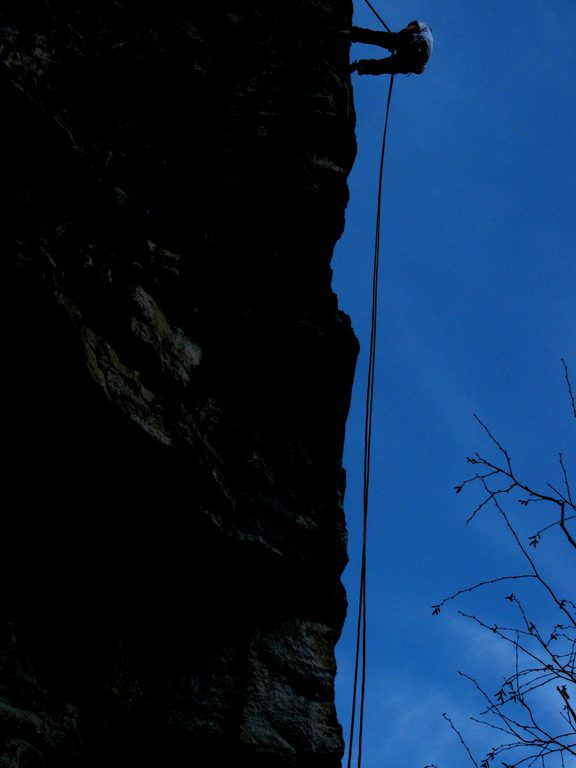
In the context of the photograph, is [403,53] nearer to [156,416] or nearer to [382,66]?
[382,66]

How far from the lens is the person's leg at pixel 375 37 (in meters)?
7.51

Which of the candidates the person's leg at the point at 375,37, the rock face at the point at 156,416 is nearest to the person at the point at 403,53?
the person's leg at the point at 375,37

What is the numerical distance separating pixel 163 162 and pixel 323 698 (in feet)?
11.5

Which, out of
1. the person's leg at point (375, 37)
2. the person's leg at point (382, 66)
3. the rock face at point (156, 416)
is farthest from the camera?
the person's leg at point (382, 66)

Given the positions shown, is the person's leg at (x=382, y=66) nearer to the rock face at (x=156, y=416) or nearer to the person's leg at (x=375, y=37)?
the person's leg at (x=375, y=37)

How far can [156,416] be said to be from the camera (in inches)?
155

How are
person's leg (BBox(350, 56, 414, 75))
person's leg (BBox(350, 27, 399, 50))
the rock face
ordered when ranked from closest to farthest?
the rock face, person's leg (BBox(350, 27, 399, 50)), person's leg (BBox(350, 56, 414, 75))

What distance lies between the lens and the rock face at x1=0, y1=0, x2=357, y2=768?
3523 millimetres

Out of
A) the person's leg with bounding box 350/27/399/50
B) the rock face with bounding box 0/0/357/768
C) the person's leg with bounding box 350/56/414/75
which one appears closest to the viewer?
the rock face with bounding box 0/0/357/768

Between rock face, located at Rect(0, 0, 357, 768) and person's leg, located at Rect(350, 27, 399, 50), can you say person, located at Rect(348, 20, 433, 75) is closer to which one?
person's leg, located at Rect(350, 27, 399, 50)

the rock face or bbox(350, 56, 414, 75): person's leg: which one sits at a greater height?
bbox(350, 56, 414, 75): person's leg

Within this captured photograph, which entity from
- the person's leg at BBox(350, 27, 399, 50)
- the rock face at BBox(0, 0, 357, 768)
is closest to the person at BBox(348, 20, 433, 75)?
the person's leg at BBox(350, 27, 399, 50)

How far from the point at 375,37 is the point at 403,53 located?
61 centimetres

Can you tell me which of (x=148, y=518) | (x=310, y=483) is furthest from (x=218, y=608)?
(x=310, y=483)
